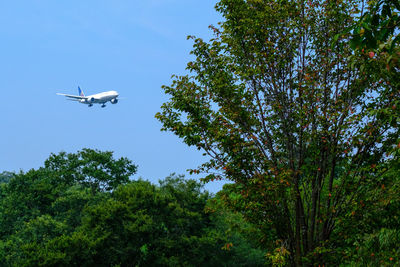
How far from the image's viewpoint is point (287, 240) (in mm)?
12438

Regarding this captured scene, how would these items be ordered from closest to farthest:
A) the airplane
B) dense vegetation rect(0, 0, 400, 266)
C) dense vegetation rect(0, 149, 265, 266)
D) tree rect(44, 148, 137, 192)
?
dense vegetation rect(0, 0, 400, 266)
dense vegetation rect(0, 149, 265, 266)
tree rect(44, 148, 137, 192)
the airplane

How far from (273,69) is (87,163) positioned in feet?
114

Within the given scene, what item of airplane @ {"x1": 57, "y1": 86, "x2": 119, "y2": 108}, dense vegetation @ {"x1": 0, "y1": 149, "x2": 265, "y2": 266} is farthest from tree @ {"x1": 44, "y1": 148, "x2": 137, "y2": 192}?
airplane @ {"x1": 57, "y1": 86, "x2": 119, "y2": 108}

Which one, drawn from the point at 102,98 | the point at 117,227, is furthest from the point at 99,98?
the point at 117,227

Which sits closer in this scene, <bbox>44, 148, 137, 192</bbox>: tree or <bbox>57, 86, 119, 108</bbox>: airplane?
<bbox>44, 148, 137, 192</bbox>: tree

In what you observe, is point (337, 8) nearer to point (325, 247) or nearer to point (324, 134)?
point (324, 134)

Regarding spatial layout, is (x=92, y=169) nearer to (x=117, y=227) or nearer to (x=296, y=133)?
(x=117, y=227)

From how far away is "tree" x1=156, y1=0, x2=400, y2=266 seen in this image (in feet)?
39.6

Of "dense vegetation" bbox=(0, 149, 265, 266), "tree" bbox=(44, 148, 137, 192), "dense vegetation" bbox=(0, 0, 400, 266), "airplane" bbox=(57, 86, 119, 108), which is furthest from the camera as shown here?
"airplane" bbox=(57, 86, 119, 108)

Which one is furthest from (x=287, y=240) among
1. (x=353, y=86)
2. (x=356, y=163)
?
(x=353, y=86)

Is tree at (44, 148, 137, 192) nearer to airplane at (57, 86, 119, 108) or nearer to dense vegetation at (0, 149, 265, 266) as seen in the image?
dense vegetation at (0, 149, 265, 266)

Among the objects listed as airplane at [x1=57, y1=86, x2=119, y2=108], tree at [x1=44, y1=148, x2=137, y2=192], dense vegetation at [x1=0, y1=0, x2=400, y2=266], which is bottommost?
dense vegetation at [x1=0, y1=0, x2=400, y2=266]

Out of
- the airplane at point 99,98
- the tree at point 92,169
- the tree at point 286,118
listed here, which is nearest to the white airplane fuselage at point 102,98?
the airplane at point 99,98

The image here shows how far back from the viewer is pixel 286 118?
512 inches
